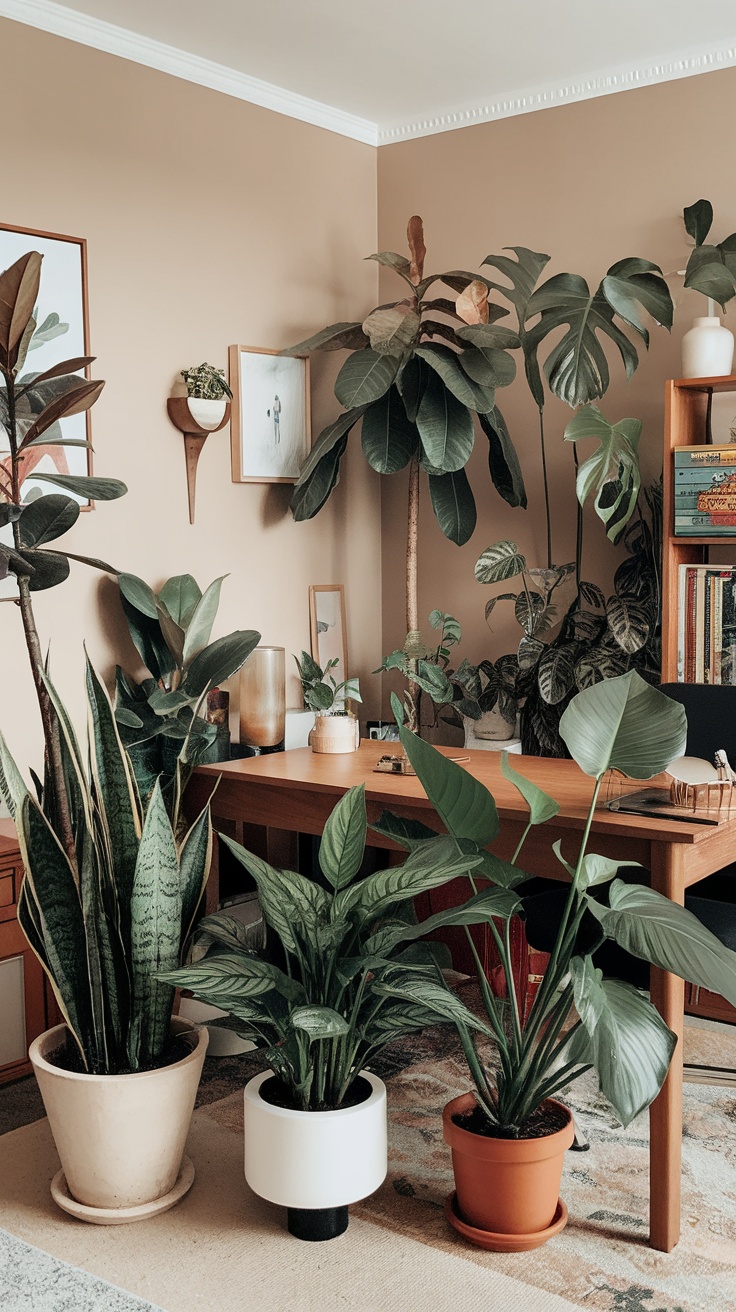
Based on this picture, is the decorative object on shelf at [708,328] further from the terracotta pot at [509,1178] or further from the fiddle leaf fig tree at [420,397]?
the terracotta pot at [509,1178]

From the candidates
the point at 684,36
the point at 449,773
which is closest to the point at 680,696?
the point at 449,773

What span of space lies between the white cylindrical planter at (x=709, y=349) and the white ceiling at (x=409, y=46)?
2.92ft

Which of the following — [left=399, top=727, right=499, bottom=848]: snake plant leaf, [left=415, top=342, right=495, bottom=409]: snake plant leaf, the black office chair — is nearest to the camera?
[left=399, top=727, right=499, bottom=848]: snake plant leaf

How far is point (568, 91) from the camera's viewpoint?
4074 millimetres

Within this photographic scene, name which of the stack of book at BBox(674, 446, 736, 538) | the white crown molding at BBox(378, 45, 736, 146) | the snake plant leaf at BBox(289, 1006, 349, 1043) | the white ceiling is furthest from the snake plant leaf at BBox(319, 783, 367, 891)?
the white crown molding at BBox(378, 45, 736, 146)

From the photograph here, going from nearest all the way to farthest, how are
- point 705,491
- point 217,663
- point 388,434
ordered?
point 217,663 → point 705,491 → point 388,434

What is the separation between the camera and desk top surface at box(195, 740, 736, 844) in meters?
2.37

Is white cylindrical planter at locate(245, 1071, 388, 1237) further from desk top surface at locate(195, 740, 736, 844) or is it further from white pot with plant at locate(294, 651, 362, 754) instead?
white pot with plant at locate(294, 651, 362, 754)

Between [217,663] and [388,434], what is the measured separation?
3.47 feet

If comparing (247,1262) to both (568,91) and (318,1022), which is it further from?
(568,91)

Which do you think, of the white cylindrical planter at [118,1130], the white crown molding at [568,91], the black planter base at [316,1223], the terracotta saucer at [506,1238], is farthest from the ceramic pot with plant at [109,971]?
the white crown molding at [568,91]

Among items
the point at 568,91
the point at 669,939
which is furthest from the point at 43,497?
the point at 568,91

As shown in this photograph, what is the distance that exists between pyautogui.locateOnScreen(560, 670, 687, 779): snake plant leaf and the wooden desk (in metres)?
0.21

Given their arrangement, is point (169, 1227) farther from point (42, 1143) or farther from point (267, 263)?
point (267, 263)
